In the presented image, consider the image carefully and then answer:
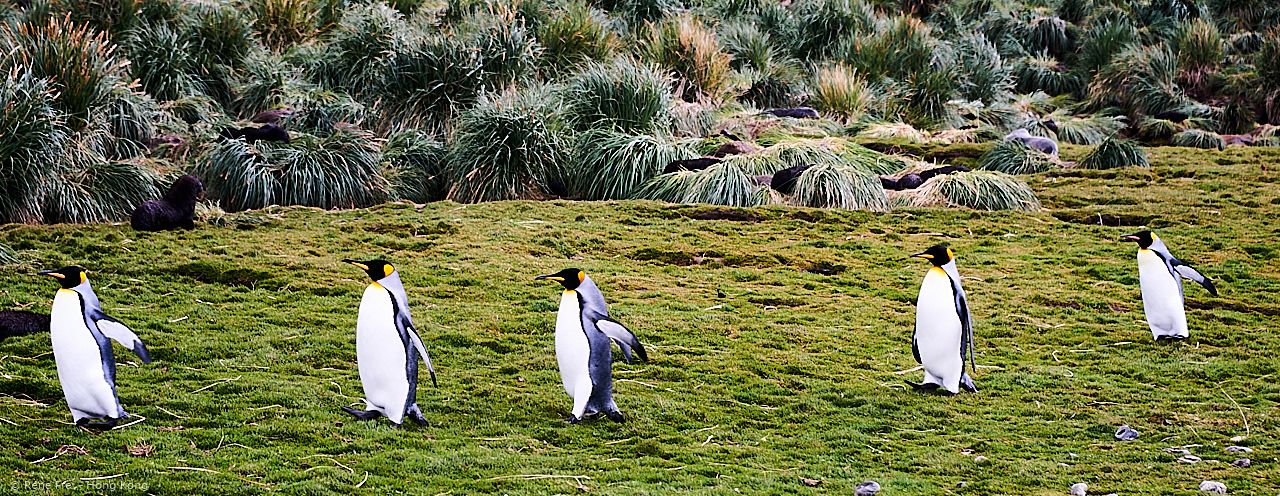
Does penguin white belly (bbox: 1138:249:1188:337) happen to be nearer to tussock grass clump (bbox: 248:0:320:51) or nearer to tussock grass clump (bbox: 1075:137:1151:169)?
tussock grass clump (bbox: 1075:137:1151:169)

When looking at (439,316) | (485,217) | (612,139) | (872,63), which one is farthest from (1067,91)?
(439,316)

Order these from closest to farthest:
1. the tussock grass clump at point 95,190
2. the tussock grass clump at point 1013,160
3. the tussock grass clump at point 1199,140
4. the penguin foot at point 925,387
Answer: the penguin foot at point 925,387 < the tussock grass clump at point 95,190 < the tussock grass clump at point 1013,160 < the tussock grass clump at point 1199,140

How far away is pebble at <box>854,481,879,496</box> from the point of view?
12.7 ft

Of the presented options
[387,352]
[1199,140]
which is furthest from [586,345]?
[1199,140]

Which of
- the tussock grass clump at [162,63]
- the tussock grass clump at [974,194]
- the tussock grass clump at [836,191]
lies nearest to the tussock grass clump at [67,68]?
the tussock grass clump at [162,63]

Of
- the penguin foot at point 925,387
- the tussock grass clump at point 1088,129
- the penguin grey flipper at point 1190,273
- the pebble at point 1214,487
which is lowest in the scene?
the pebble at point 1214,487

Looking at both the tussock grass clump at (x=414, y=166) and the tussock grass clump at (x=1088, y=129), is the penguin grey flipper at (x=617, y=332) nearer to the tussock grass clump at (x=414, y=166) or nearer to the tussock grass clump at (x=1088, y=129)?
the tussock grass clump at (x=414, y=166)

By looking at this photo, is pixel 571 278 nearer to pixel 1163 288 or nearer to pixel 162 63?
pixel 1163 288

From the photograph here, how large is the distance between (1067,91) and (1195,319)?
14684 millimetres

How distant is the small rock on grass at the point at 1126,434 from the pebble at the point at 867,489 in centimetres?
125

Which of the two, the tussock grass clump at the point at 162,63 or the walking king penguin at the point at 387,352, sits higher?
the tussock grass clump at the point at 162,63

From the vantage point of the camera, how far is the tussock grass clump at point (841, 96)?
15.4 meters

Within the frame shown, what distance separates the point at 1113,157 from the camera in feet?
42.7

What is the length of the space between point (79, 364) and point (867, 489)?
291cm
